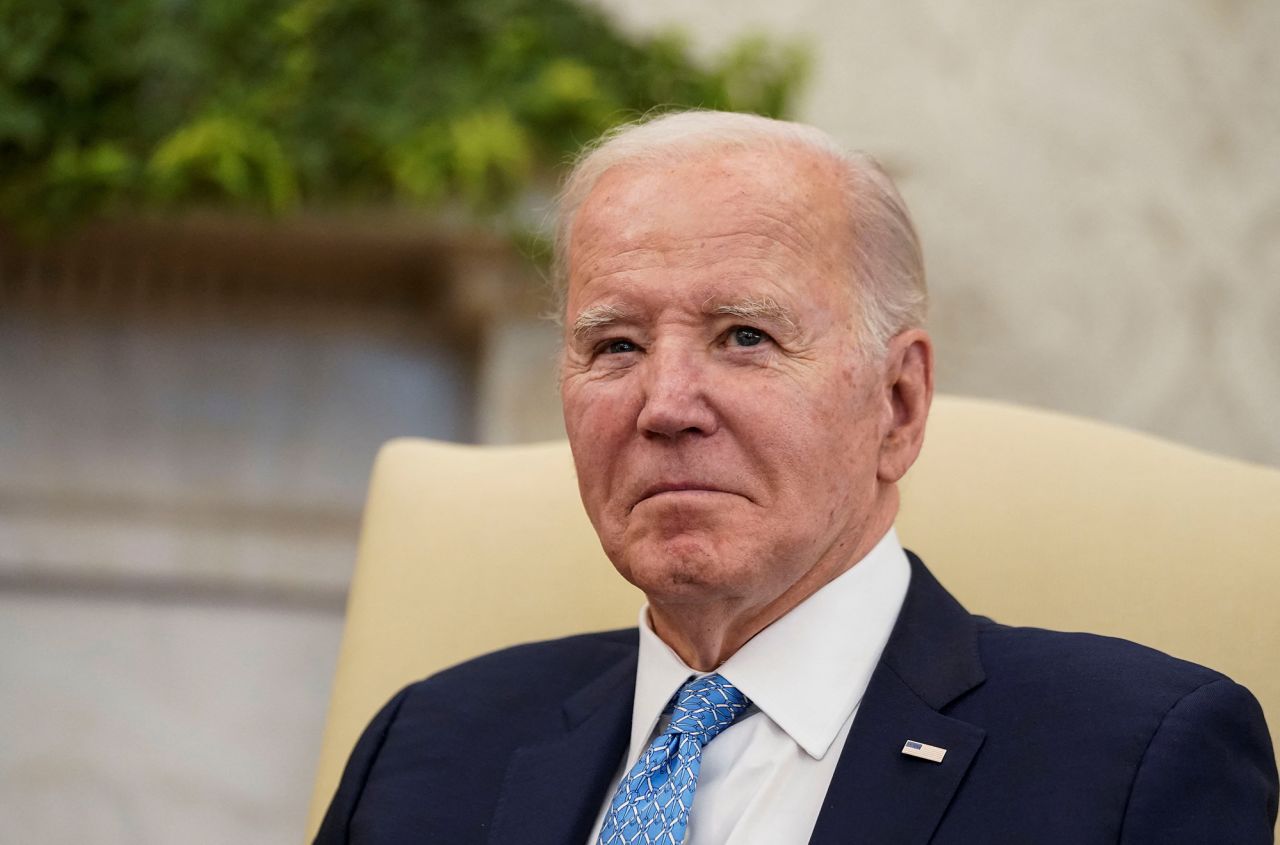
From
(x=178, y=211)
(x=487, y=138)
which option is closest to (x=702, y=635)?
(x=487, y=138)

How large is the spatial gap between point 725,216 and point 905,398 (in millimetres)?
244

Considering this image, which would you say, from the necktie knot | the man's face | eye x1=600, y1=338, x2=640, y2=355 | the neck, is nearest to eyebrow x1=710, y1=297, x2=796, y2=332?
the man's face

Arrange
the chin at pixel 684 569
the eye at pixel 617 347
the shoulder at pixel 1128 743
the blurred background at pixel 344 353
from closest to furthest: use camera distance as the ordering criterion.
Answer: the shoulder at pixel 1128 743 → the chin at pixel 684 569 → the eye at pixel 617 347 → the blurred background at pixel 344 353

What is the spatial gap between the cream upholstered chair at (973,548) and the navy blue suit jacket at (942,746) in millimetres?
137

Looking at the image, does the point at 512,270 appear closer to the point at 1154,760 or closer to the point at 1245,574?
the point at 1245,574

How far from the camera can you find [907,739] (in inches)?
42.9

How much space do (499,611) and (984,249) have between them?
154cm

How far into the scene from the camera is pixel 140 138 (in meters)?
2.38

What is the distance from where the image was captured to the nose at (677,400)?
44.6 inches

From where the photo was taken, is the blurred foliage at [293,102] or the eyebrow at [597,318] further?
the blurred foliage at [293,102]

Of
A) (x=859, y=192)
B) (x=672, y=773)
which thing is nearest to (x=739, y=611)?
(x=672, y=773)

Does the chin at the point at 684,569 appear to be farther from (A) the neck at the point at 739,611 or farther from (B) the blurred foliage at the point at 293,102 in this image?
(B) the blurred foliage at the point at 293,102

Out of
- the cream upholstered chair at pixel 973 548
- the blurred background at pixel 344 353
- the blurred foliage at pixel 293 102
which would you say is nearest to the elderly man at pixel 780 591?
the cream upholstered chair at pixel 973 548

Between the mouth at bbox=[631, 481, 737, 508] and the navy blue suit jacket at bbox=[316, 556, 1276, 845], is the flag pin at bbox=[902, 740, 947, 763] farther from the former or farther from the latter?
the mouth at bbox=[631, 481, 737, 508]
